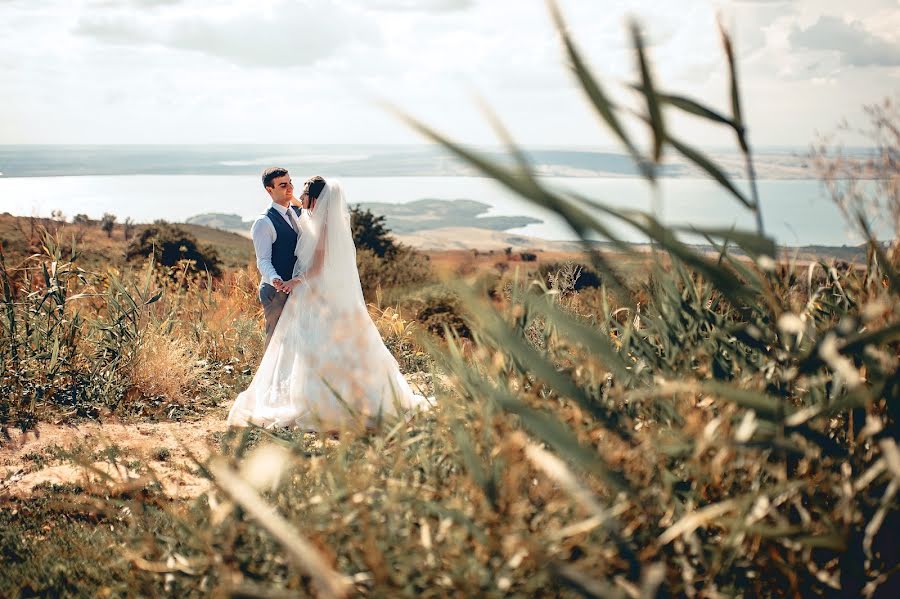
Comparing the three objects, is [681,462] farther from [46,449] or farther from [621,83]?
[46,449]

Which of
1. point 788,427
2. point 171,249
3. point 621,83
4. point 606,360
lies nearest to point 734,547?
point 788,427

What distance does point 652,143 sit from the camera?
181 centimetres

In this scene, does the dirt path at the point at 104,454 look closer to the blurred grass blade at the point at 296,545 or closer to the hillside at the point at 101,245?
the blurred grass blade at the point at 296,545

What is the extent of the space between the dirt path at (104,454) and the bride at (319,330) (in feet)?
1.77

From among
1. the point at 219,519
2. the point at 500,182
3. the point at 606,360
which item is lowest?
the point at 219,519

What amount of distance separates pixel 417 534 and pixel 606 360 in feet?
2.33

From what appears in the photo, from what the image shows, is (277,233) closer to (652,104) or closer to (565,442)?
(652,104)

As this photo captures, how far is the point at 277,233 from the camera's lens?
6484 millimetres

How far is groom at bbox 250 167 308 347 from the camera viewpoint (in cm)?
640

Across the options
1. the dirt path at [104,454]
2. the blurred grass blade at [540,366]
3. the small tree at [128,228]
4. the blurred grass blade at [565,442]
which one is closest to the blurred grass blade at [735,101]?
the blurred grass blade at [540,366]

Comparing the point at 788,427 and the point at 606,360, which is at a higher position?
the point at 606,360

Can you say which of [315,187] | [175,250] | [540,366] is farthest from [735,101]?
[175,250]

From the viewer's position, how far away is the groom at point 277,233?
6398 mm

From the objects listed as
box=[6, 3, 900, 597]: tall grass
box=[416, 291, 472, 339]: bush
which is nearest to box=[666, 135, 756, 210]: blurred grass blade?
box=[6, 3, 900, 597]: tall grass
